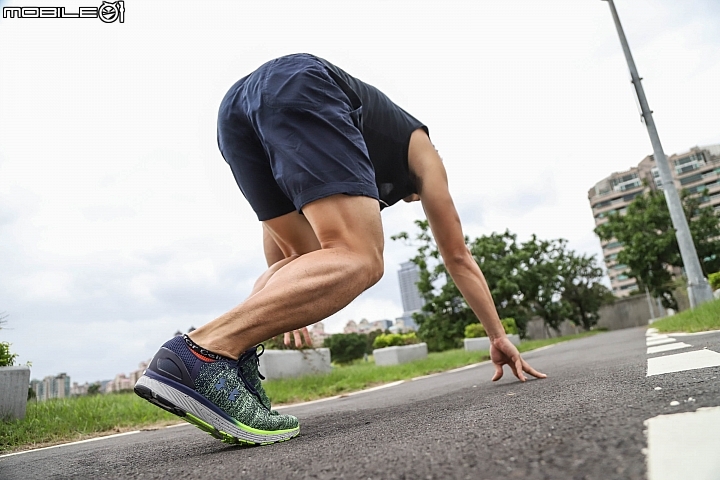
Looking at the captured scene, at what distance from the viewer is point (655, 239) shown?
80.2 feet

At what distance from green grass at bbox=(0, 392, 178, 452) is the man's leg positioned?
1.83m

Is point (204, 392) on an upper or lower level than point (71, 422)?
upper

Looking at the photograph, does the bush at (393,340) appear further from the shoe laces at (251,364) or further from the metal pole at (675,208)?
the shoe laces at (251,364)

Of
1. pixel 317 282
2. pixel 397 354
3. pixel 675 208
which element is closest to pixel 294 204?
pixel 317 282

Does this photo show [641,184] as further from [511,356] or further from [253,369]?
[253,369]

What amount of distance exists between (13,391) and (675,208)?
9392mm

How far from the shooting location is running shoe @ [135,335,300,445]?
1.21m

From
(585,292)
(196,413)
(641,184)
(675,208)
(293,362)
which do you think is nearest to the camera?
(196,413)

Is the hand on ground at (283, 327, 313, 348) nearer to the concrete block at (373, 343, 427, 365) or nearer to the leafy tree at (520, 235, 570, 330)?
the concrete block at (373, 343, 427, 365)

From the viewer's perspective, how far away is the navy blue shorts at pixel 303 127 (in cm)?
144

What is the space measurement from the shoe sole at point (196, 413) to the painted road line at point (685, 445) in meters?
0.92

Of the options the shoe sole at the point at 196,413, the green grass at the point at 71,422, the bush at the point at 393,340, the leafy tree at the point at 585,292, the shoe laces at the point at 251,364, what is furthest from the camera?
the leafy tree at the point at 585,292

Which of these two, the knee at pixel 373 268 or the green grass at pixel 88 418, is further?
the green grass at pixel 88 418

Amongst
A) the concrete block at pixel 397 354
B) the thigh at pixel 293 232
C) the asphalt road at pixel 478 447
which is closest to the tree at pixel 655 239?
the concrete block at pixel 397 354
